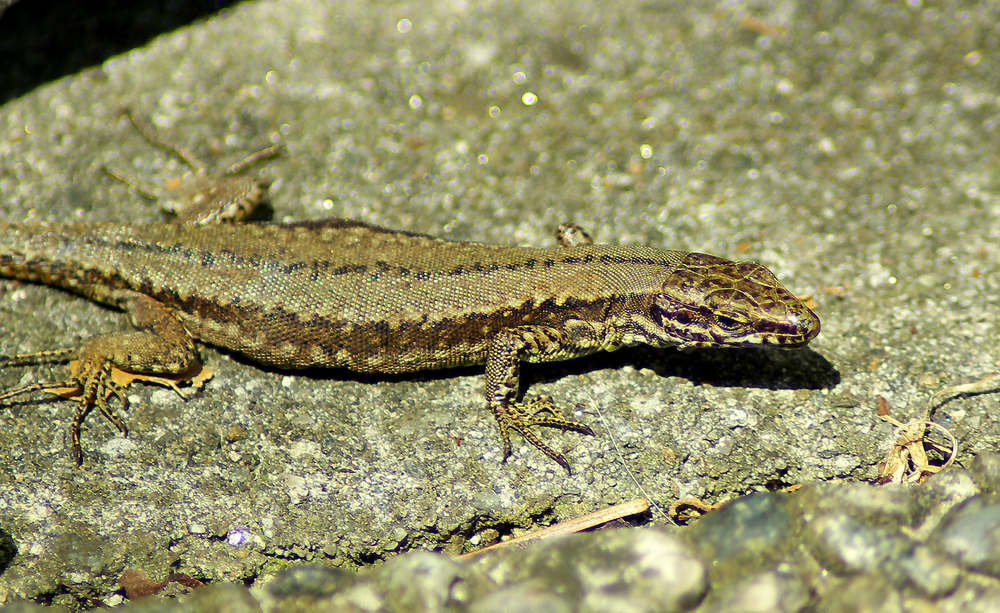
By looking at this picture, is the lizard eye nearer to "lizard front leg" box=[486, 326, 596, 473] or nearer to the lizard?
the lizard

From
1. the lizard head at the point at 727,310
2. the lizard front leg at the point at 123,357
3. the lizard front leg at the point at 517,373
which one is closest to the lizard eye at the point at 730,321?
the lizard head at the point at 727,310

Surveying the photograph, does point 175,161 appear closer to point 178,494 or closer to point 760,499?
point 178,494

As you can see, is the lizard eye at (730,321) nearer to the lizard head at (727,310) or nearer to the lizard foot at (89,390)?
the lizard head at (727,310)

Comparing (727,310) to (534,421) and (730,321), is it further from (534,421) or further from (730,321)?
(534,421)

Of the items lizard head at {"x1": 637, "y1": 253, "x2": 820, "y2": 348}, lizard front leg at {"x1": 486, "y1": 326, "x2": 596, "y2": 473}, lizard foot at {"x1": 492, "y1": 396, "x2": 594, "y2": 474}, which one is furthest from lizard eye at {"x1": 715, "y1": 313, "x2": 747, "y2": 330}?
lizard foot at {"x1": 492, "y1": 396, "x2": 594, "y2": 474}

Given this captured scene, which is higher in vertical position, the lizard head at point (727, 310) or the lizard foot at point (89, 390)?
the lizard head at point (727, 310)

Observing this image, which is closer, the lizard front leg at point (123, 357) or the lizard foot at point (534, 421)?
the lizard foot at point (534, 421)

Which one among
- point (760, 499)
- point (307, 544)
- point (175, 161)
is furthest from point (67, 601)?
point (760, 499)
